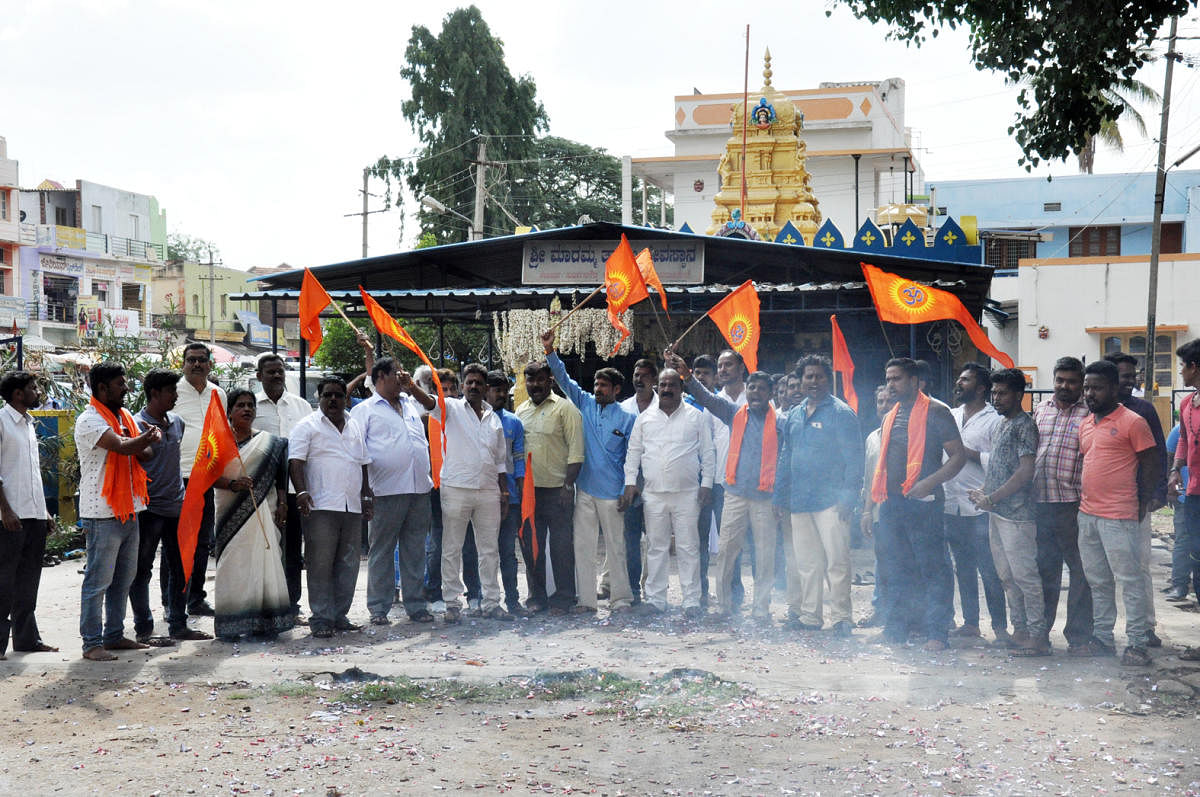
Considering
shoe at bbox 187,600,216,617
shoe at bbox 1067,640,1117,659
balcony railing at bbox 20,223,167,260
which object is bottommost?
shoe at bbox 187,600,216,617

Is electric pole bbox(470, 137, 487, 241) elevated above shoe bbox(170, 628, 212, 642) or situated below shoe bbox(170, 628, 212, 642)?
above

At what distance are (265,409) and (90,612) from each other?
2174 mm

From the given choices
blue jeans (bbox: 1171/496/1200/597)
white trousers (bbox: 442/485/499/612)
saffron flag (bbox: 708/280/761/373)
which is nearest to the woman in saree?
white trousers (bbox: 442/485/499/612)

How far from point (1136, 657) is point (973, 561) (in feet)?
4.07

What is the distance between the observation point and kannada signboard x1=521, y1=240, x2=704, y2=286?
13430mm

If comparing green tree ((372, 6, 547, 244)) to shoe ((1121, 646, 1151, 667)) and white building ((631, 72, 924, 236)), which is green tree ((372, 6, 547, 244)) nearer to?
white building ((631, 72, 924, 236))

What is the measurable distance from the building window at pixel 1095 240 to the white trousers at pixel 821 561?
35.3 m

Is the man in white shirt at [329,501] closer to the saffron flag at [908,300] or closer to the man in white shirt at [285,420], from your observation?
the man in white shirt at [285,420]

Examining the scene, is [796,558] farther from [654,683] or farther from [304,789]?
[304,789]

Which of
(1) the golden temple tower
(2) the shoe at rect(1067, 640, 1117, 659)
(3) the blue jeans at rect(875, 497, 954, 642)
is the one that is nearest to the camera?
(2) the shoe at rect(1067, 640, 1117, 659)

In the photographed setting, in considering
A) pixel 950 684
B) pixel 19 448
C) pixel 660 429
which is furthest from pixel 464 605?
pixel 950 684

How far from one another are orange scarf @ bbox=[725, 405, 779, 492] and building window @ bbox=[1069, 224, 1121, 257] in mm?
34891

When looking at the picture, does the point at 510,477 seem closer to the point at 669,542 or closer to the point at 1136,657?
the point at 669,542

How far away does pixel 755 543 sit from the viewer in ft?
27.4
